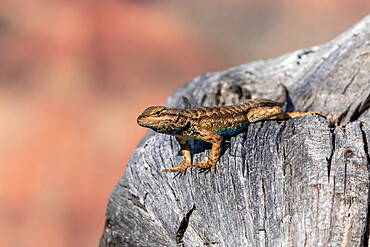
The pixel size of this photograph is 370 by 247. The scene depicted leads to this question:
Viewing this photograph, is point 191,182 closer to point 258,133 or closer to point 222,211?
point 222,211

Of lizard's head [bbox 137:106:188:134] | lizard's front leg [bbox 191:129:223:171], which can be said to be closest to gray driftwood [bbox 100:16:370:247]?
lizard's front leg [bbox 191:129:223:171]

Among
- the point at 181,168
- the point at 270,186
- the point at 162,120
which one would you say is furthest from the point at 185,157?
the point at 270,186

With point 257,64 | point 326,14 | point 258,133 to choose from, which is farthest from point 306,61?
point 326,14

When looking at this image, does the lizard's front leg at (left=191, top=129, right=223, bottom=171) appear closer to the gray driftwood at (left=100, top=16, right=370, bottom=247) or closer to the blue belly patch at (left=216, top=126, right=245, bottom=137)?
the gray driftwood at (left=100, top=16, right=370, bottom=247)

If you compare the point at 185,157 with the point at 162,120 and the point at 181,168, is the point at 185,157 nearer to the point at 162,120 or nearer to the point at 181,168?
the point at 181,168

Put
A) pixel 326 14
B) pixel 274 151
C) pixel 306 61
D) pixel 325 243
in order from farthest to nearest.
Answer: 1. pixel 326 14
2. pixel 306 61
3. pixel 274 151
4. pixel 325 243

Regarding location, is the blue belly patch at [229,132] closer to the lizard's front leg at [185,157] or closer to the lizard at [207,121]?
the lizard at [207,121]

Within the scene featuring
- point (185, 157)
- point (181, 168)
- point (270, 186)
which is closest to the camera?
point (270, 186)
